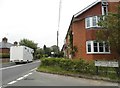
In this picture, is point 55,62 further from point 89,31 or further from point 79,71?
point 89,31

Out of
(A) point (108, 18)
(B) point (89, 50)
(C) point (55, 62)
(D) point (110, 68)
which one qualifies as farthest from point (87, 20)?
(D) point (110, 68)

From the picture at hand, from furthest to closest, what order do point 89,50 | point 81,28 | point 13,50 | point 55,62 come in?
point 13,50 → point 81,28 → point 89,50 → point 55,62

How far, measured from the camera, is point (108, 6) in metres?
31.4

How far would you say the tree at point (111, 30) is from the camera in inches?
734

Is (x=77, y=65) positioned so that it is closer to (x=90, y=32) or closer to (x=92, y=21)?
(x=90, y=32)

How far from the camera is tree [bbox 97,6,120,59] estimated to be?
61.2 ft

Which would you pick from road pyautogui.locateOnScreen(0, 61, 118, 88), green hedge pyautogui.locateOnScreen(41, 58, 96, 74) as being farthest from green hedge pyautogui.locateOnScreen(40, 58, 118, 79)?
road pyautogui.locateOnScreen(0, 61, 118, 88)

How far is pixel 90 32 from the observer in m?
Answer: 30.5

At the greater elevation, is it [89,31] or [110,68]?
[89,31]

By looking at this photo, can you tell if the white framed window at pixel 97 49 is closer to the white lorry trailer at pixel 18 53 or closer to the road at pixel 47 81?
the road at pixel 47 81

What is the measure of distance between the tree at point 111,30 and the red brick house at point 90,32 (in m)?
8.03

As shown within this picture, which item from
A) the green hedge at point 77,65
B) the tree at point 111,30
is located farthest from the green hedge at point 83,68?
the tree at point 111,30

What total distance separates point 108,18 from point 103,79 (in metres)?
5.68

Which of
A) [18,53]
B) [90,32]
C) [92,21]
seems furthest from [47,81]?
[18,53]
